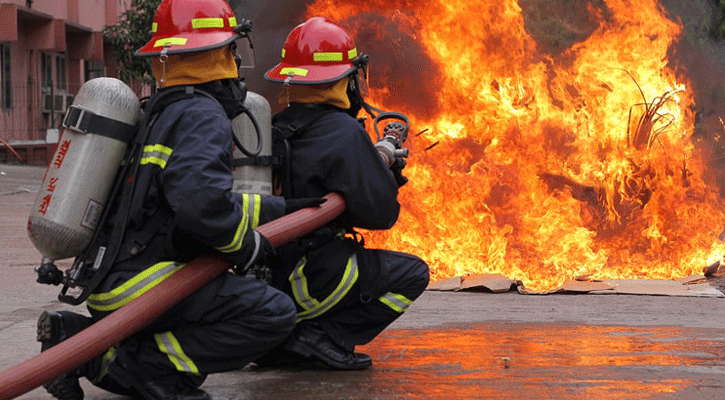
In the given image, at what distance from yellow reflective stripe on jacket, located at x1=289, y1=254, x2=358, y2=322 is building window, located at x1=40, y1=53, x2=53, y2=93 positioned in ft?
71.5

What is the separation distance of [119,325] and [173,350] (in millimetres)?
457

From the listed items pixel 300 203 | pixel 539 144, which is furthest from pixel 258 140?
pixel 539 144

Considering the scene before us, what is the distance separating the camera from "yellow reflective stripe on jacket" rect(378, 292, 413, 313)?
5.10 metres

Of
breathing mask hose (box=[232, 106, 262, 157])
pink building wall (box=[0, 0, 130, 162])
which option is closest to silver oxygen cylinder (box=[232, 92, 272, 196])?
breathing mask hose (box=[232, 106, 262, 157])

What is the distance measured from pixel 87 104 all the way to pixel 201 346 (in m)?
0.96

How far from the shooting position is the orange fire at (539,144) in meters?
8.75

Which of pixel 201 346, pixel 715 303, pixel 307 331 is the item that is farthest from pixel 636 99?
pixel 201 346

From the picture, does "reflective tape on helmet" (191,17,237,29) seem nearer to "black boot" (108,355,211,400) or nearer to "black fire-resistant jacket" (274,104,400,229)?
"black fire-resistant jacket" (274,104,400,229)

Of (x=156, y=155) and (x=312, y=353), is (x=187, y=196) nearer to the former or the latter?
(x=156, y=155)

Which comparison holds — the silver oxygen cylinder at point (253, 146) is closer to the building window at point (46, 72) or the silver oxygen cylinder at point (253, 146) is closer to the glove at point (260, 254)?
the glove at point (260, 254)

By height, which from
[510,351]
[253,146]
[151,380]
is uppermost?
[253,146]

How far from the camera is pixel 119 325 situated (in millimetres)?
3689

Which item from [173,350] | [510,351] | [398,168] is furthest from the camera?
[510,351]

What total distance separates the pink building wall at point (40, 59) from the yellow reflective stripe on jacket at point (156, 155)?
18913 millimetres
